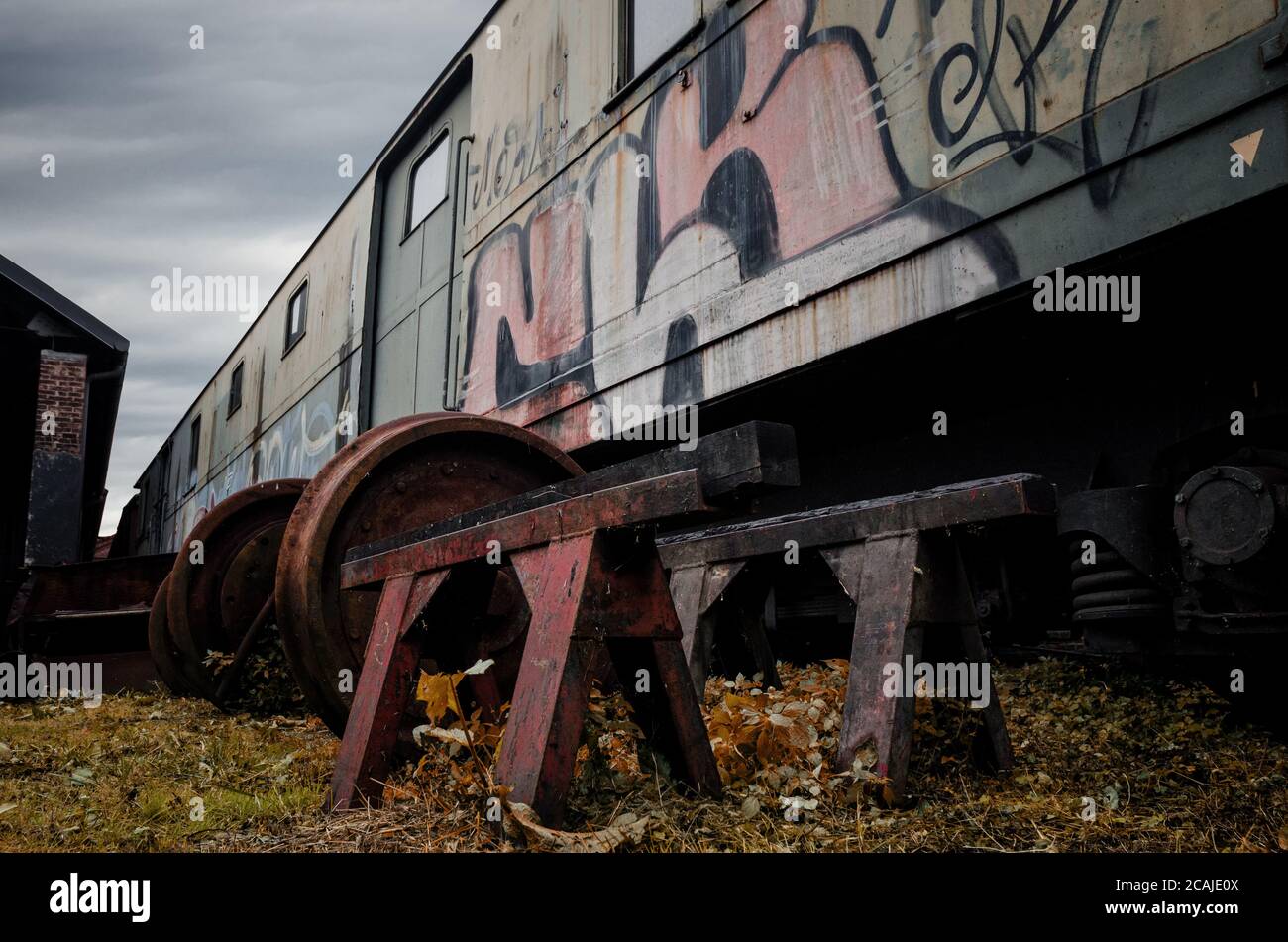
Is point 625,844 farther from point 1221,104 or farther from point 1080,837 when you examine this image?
point 1221,104

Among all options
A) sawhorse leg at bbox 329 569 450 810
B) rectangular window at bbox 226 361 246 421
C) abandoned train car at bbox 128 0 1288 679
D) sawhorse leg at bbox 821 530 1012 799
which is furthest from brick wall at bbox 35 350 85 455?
sawhorse leg at bbox 821 530 1012 799

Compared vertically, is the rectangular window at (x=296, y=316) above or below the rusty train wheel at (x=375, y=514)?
above

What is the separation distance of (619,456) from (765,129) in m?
2.55

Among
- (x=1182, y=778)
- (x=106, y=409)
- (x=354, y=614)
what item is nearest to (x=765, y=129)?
(x=354, y=614)

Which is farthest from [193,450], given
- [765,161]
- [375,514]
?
[375,514]

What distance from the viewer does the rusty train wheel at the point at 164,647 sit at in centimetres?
616

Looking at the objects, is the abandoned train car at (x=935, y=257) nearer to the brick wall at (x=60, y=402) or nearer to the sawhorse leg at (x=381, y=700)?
the sawhorse leg at (x=381, y=700)

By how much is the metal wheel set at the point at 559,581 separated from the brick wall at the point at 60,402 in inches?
376

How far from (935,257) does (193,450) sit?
22932 millimetres

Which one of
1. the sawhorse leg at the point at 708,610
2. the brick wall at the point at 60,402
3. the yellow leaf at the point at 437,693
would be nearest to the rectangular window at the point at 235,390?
the brick wall at the point at 60,402

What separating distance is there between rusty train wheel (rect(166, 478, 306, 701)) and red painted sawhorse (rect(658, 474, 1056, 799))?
3.77m

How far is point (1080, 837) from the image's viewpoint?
236 cm

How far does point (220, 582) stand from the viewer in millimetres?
5949

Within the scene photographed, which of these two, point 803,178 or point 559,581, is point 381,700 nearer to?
point 559,581
